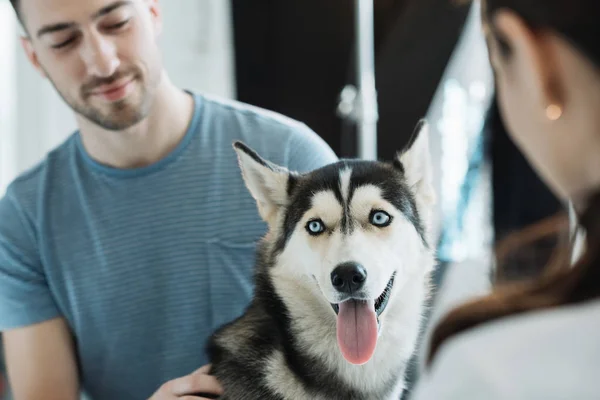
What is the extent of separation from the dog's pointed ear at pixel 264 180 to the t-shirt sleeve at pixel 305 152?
0.17 meters

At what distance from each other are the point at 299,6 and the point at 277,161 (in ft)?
4.68

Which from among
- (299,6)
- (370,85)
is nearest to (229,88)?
(299,6)

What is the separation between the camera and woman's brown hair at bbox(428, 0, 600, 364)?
0.55 meters

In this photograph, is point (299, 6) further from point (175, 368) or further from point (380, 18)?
point (175, 368)

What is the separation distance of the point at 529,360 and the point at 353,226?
1.66 ft

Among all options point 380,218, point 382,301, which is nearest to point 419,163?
point 380,218

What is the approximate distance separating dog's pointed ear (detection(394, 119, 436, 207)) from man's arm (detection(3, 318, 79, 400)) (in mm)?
765

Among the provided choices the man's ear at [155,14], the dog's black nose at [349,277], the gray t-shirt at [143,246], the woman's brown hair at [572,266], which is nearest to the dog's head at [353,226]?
the dog's black nose at [349,277]

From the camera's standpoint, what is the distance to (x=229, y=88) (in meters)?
2.41

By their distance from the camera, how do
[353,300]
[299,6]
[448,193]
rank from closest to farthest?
[353,300]
[448,193]
[299,6]

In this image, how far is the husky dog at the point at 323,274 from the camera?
39.4 inches

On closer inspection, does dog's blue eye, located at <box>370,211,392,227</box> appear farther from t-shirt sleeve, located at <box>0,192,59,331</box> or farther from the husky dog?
t-shirt sleeve, located at <box>0,192,59,331</box>

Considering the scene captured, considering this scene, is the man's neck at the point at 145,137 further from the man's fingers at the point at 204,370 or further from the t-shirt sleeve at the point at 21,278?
the man's fingers at the point at 204,370

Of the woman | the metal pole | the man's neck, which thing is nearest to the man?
the man's neck
